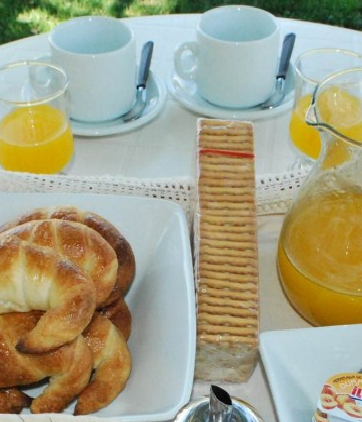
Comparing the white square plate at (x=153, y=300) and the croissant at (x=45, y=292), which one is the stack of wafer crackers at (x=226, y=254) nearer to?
the white square plate at (x=153, y=300)

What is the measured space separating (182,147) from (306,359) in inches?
17.3

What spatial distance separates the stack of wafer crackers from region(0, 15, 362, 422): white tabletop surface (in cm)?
6

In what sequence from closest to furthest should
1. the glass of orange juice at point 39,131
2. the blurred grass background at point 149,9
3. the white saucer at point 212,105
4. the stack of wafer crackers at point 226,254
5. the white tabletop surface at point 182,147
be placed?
the stack of wafer crackers at point 226,254
the white tabletop surface at point 182,147
the glass of orange juice at point 39,131
the white saucer at point 212,105
the blurred grass background at point 149,9

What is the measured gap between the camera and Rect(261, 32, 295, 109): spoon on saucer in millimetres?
1057

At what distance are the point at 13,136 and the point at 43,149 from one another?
0.05 meters

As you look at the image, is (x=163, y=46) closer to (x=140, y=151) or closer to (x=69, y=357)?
(x=140, y=151)

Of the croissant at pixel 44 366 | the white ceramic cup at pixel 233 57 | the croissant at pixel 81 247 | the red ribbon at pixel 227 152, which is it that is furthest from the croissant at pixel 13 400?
the white ceramic cup at pixel 233 57

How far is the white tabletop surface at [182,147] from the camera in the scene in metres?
0.76

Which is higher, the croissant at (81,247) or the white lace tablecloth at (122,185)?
the croissant at (81,247)

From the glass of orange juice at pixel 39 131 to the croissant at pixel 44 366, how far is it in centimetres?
33

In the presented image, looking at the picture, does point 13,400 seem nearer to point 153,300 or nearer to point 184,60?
point 153,300

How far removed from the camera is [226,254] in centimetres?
70

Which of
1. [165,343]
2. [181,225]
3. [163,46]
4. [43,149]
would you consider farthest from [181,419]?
[163,46]

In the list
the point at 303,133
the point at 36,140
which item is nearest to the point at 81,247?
the point at 36,140
